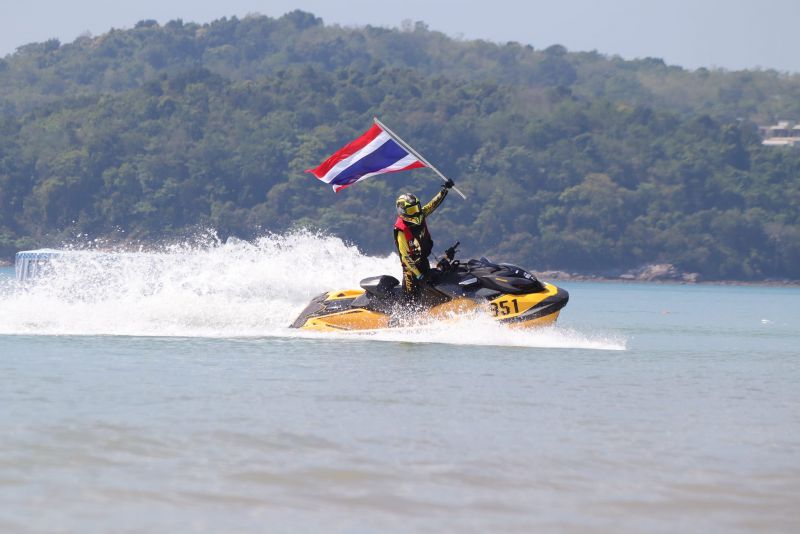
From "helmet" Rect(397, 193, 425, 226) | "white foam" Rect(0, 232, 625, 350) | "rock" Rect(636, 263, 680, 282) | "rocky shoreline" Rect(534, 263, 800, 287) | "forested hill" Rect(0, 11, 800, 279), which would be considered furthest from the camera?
"rock" Rect(636, 263, 680, 282)

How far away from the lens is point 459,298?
1598 centimetres

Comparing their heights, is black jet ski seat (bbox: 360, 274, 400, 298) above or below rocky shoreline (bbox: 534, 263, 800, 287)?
above

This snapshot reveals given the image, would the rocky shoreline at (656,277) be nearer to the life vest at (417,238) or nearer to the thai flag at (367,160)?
the thai flag at (367,160)

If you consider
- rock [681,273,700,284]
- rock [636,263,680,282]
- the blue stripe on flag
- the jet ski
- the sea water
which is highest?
the blue stripe on flag

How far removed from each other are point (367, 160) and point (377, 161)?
0.12m

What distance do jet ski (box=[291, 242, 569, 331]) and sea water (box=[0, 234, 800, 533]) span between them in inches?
6.7

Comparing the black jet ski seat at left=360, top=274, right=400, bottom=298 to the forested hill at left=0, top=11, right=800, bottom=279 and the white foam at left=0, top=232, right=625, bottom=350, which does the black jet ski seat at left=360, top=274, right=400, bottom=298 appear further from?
the forested hill at left=0, top=11, right=800, bottom=279

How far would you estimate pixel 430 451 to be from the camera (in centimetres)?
891

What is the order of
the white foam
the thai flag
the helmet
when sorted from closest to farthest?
the helmet
the white foam
the thai flag

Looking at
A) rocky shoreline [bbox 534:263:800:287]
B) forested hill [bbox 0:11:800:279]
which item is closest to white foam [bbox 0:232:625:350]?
forested hill [bbox 0:11:800:279]

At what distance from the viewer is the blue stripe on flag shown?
686 inches

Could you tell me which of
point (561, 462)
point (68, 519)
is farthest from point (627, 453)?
point (68, 519)

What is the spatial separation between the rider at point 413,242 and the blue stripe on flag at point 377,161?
169 cm

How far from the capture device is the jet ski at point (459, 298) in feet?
52.4
